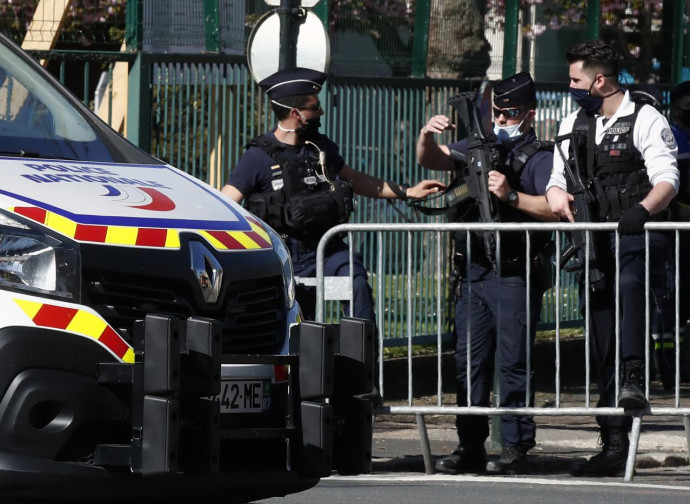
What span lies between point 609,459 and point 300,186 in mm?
2092

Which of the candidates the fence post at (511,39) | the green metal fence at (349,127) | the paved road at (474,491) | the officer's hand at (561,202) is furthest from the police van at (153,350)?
the fence post at (511,39)

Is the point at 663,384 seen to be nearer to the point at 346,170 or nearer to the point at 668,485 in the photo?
the point at 668,485

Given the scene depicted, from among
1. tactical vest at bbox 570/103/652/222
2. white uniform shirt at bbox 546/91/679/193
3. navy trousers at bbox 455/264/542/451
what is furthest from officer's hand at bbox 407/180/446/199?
white uniform shirt at bbox 546/91/679/193

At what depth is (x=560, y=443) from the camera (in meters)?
8.94

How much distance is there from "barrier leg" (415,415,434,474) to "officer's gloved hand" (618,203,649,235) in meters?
1.38

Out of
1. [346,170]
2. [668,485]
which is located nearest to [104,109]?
[346,170]

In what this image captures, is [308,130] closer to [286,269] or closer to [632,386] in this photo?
[632,386]

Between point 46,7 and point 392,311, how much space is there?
9.36 feet

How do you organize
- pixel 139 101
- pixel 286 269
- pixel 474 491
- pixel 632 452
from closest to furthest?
1. pixel 286 269
2. pixel 474 491
3. pixel 632 452
4. pixel 139 101

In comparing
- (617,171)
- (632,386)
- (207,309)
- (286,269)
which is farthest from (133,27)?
(207,309)

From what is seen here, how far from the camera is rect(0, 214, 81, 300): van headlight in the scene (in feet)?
15.3

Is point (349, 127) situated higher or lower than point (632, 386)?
higher

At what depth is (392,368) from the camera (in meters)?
10.3

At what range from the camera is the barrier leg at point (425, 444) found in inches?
310
